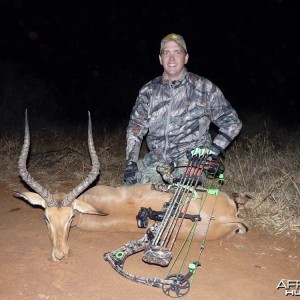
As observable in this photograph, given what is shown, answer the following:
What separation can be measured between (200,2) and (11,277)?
21891 millimetres

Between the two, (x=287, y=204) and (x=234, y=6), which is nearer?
(x=287, y=204)

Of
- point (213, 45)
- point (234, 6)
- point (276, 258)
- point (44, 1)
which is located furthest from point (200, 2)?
point (276, 258)

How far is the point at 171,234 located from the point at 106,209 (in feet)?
2.33

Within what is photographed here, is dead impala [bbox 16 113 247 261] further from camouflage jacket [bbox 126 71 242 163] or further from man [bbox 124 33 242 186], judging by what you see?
camouflage jacket [bbox 126 71 242 163]

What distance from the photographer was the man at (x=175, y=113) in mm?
4828

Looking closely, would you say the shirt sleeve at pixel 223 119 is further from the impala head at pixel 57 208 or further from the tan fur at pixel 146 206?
the impala head at pixel 57 208

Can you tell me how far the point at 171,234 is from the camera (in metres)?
3.77

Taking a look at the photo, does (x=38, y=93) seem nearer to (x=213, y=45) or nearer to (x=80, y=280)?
(x=213, y=45)

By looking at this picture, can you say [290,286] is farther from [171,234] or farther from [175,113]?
[175,113]

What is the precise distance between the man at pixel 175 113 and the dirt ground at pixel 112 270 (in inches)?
47.8

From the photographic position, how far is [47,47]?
57.6 feet

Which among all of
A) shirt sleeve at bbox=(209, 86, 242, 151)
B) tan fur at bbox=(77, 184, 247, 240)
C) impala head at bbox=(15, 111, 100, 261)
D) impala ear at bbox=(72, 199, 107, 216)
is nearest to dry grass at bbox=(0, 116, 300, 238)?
tan fur at bbox=(77, 184, 247, 240)

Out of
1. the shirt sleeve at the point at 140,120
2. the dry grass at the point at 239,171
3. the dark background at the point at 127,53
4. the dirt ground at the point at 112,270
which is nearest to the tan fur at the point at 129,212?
the dirt ground at the point at 112,270

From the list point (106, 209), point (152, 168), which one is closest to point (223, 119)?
point (152, 168)
